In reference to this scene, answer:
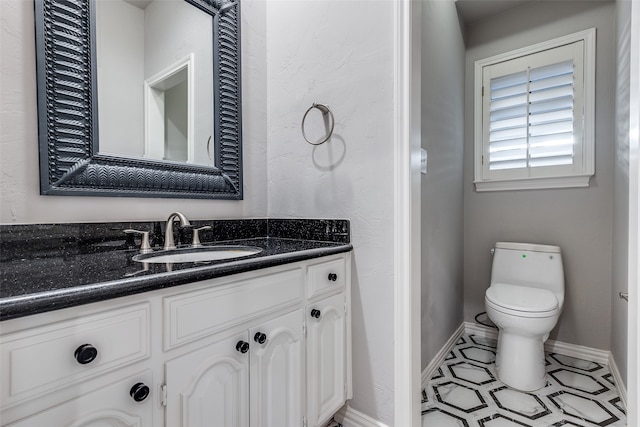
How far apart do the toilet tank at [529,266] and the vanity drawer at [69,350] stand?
2238mm

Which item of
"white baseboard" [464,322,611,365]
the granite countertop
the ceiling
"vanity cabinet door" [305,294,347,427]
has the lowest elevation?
"white baseboard" [464,322,611,365]

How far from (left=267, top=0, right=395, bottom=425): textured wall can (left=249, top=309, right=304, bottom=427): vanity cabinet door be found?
353 millimetres

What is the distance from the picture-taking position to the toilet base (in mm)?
1668

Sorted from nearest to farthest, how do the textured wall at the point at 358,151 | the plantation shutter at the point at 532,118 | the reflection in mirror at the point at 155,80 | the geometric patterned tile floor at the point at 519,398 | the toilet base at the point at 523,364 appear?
the reflection in mirror at the point at 155,80, the textured wall at the point at 358,151, the geometric patterned tile floor at the point at 519,398, the toilet base at the point at 523,364, the plantation shutter at the point at 532,118

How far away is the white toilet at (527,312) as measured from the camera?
1.64 m

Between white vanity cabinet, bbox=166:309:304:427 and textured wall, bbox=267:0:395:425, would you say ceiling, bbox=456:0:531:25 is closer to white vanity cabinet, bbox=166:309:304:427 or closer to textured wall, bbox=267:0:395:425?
textured wall, bbox=267:0:395:425

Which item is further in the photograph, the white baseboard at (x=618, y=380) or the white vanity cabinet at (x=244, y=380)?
the white baseboard at (x=618, y=380)

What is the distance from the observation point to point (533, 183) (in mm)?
2174

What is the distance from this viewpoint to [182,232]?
1.26 m

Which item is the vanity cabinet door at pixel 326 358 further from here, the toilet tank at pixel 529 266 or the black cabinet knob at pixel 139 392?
the toilet tank at pixel 529 266

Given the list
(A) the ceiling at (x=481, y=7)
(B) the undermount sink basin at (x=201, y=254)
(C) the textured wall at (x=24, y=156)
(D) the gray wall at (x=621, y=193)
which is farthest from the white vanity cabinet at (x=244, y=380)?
(A) the ceiling at (x=481, y=7)

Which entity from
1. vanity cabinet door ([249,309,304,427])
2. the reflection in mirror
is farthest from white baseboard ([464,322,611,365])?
the reflection in mirror

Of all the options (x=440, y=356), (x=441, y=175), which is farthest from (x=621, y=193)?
(x=440, y=356)

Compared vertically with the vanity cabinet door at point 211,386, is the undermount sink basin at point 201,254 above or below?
above
